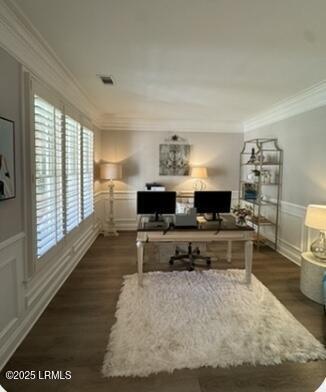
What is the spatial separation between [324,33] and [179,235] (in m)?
2.39

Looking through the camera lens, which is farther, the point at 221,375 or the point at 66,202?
the point at 66,202

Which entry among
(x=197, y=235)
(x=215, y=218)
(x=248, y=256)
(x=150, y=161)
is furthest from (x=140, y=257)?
(x=150, y=161)

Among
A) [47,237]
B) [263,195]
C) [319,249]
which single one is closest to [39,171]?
[47,237]

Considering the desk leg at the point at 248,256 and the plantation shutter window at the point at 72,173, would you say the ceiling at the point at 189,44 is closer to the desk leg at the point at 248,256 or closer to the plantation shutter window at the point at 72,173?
the plantation shutter window at the point at 72,173

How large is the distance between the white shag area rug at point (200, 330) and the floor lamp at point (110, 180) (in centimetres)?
261

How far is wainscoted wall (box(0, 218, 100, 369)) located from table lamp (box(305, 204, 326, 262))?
312cm

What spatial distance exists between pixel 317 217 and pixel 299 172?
4.09 ft

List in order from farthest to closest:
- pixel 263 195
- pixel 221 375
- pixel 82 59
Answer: pixel 263 195
pixel 82 59
pixel 221 375

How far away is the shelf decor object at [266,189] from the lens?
4.87 meters

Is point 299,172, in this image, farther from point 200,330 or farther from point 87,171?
point 87,171

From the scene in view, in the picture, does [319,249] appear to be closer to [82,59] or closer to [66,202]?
[66,202]

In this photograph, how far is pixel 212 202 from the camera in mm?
3705

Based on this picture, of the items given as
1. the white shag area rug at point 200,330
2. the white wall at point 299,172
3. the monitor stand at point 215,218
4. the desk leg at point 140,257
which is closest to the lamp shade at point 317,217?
the white wall at point 299,172

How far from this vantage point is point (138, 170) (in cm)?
623
